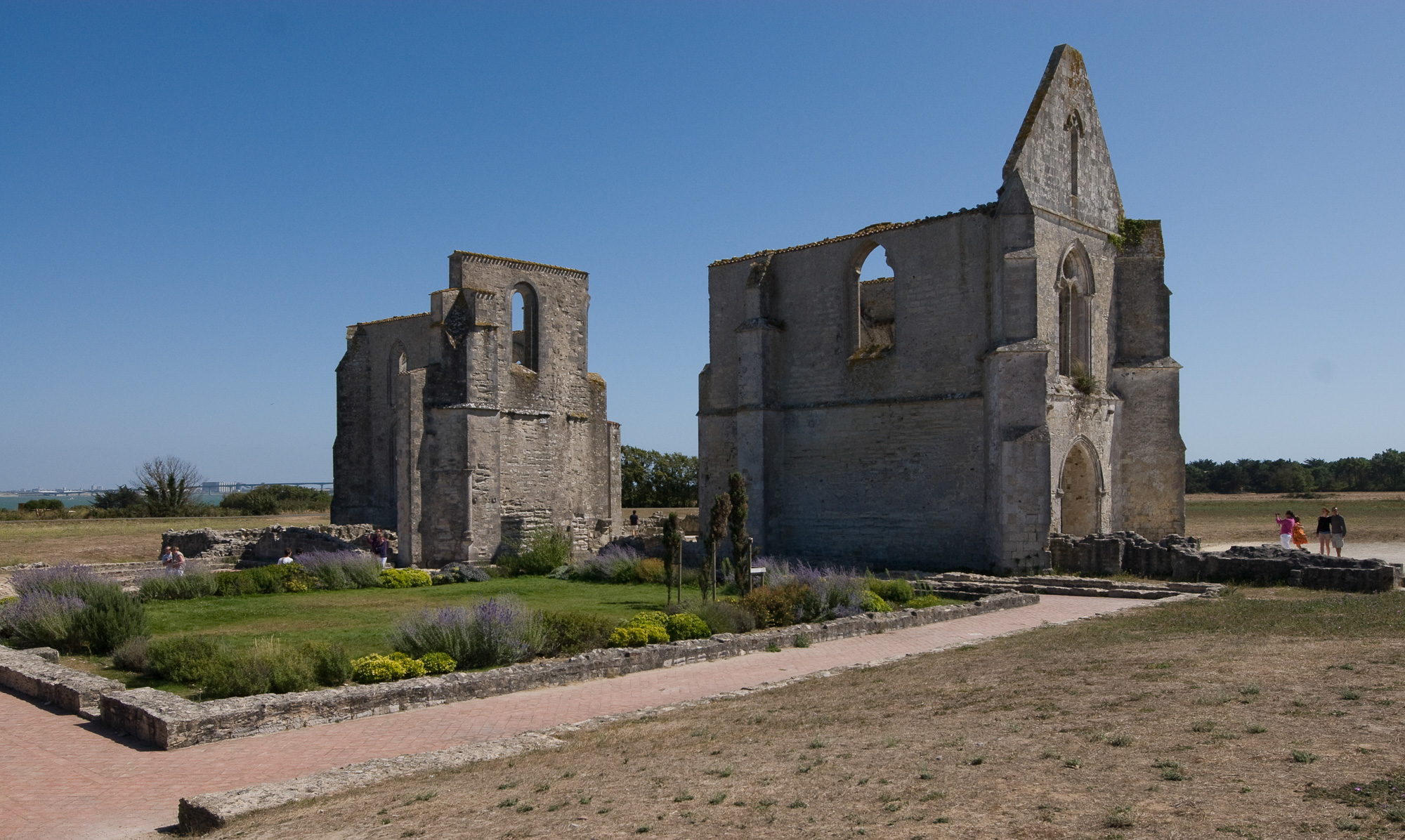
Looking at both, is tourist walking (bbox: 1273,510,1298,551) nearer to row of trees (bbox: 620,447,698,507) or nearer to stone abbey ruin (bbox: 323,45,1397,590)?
stone abbey ruin (bbox: 323,45,1397,590)

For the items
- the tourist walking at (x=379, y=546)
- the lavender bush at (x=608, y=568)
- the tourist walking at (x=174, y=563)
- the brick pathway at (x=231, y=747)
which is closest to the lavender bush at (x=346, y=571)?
the tourist walking at (x=379, y=546)

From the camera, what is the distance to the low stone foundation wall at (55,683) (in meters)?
9.45

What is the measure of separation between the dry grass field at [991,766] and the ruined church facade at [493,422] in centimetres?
1680

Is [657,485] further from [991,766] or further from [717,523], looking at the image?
[991,766]

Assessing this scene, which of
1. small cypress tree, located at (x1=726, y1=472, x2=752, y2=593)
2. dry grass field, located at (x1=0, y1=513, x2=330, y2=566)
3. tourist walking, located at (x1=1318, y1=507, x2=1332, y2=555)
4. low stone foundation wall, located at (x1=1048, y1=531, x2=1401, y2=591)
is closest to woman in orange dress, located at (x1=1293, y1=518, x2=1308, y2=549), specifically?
tourist walking, located at (x1=1318, y1=507, x2=1332, y2=555)

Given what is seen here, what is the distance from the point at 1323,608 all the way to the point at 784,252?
14768mm

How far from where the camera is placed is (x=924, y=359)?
21.7m

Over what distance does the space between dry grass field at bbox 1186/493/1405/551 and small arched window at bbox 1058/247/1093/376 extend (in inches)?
301

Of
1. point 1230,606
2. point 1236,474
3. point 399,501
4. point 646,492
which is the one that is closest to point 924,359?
point 1230,606

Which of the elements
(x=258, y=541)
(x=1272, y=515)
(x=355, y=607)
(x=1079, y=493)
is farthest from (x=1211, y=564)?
(x=1272, y=515)

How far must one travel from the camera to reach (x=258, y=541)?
27.3 m

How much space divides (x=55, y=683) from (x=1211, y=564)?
16.9 meters

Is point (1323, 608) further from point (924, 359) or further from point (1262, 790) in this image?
point (924, 359)

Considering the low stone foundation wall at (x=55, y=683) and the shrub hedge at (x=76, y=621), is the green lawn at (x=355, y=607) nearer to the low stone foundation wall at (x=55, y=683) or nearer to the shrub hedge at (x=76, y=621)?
the shrub hedge at (x=76, y=621)
